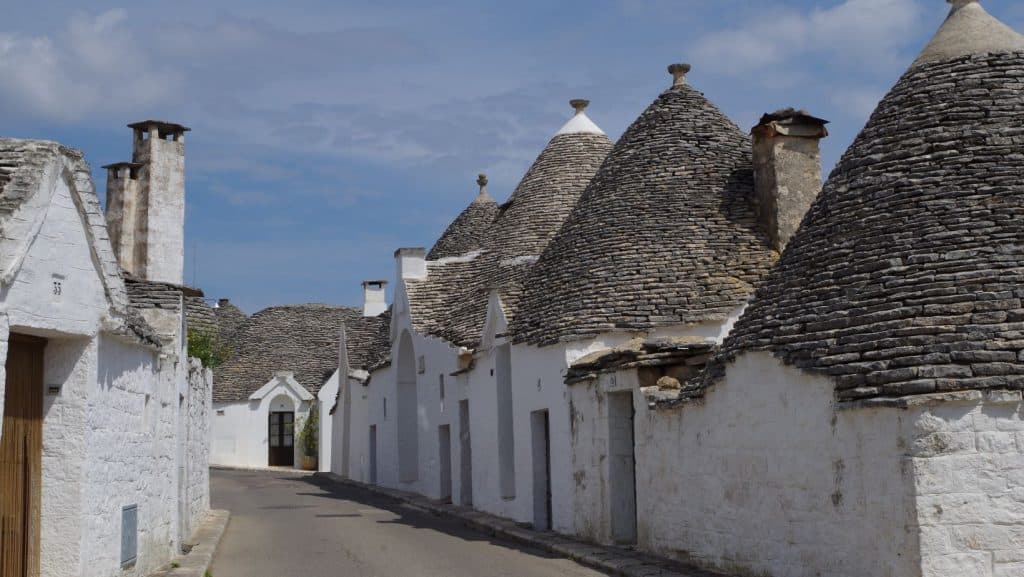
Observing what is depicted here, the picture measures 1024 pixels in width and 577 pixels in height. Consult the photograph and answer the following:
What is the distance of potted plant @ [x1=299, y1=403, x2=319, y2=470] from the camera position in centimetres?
4456

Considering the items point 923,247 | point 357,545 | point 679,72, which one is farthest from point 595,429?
point 679,72

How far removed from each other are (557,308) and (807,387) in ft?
25.6

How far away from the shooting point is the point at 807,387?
10633mm

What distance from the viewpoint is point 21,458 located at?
350 inches

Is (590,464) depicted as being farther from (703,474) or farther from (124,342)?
(124,342)

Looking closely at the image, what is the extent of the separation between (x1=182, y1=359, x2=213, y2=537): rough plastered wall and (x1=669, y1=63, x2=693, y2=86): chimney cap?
9.29 metres

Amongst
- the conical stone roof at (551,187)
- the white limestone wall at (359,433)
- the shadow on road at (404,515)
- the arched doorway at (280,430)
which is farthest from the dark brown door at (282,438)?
the conical stone roof at (551,187)

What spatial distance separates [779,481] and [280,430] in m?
36.2

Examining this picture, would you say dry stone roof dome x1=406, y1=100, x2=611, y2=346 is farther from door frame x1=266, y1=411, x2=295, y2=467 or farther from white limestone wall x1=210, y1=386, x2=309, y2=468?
door frame x1=266, y1=411, x2=295, y2=467

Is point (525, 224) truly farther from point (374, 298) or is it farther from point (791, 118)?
point (374, 298)

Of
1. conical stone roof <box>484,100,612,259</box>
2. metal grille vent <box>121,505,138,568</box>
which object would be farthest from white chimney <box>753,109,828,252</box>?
metal grille vent <box>121,505,138,568</box>

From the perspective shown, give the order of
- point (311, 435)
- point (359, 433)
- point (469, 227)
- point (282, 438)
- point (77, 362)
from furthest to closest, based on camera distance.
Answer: point (282, 438) < point (311, 435) < point (359, 433) < point (469, 227) < point (77, 362)

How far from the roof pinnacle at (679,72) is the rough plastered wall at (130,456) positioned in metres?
10.8

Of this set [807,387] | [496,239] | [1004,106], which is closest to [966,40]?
[1004,106]
